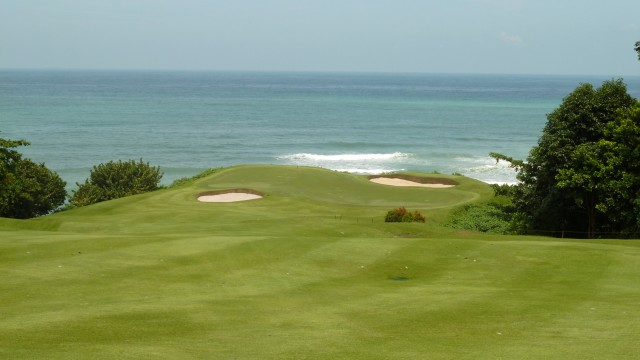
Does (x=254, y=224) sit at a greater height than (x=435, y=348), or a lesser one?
lesser

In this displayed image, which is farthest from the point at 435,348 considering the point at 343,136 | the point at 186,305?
the point at 343,136

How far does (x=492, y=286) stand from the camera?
68.4ft

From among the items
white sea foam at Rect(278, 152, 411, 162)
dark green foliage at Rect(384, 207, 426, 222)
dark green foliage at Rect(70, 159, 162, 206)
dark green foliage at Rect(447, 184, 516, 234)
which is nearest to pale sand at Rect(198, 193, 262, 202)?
dark green foliage at Rect(70, 159, 162, 206)

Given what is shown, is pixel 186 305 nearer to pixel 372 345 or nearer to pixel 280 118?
pixel 372 345

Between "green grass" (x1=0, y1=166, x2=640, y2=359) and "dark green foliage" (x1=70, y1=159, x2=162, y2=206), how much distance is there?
26382 millimetres

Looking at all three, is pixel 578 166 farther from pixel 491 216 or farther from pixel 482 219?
pixel 491 216

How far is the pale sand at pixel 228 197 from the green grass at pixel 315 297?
16.4m

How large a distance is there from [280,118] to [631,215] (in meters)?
140

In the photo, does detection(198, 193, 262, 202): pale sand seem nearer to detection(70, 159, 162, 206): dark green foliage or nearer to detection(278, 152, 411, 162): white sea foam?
detection(70, 159, 162, 206): dark green foliage

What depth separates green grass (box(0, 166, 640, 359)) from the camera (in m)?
14.2

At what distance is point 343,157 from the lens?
353 feet

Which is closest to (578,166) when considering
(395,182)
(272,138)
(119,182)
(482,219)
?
(482,219)

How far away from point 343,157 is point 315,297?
3495 inches

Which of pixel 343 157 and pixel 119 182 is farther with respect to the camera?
pixel 343 157
